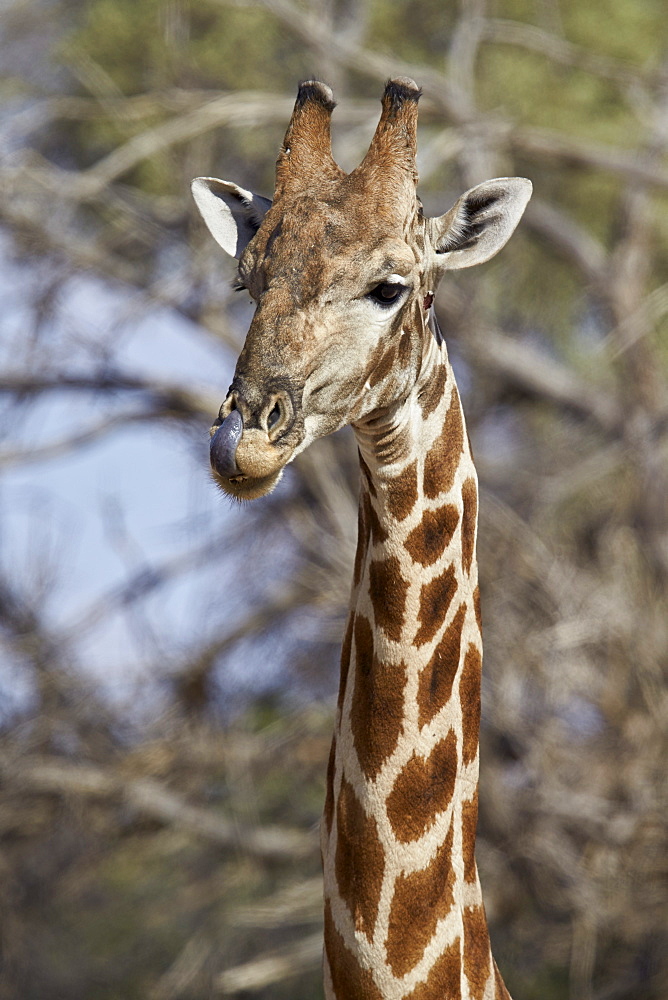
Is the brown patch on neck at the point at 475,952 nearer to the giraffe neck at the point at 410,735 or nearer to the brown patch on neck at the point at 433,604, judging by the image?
the giraffe neck at the point at 410,735

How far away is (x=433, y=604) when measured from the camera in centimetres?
285

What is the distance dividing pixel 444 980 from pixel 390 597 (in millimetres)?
897

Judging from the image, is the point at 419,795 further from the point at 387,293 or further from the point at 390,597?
the point at 387,293

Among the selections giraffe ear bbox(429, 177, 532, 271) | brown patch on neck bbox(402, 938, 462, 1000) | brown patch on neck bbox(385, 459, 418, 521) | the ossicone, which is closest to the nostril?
brown patch on neck bbox(385, 459, 418, 521)

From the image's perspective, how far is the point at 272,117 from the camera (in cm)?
998

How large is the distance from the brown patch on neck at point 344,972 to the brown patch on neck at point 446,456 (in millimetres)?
1045

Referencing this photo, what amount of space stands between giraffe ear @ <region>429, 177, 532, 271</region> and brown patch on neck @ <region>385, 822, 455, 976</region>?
147 cm

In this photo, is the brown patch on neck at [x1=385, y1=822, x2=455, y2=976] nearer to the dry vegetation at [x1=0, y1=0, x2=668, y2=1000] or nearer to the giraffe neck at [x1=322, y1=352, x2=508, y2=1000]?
the giraffe neck at [x1=322, y1=352, x2=508, y2=1000]

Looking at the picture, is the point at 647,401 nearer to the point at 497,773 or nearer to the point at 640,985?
the point at 497,773

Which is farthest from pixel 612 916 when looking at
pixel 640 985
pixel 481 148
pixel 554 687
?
pixel 481 148

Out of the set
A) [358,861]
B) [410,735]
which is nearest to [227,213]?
[410,735]

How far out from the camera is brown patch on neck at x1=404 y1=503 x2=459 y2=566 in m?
2.84

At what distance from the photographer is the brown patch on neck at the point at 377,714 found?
2775mm

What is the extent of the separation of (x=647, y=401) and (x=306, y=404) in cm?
827
